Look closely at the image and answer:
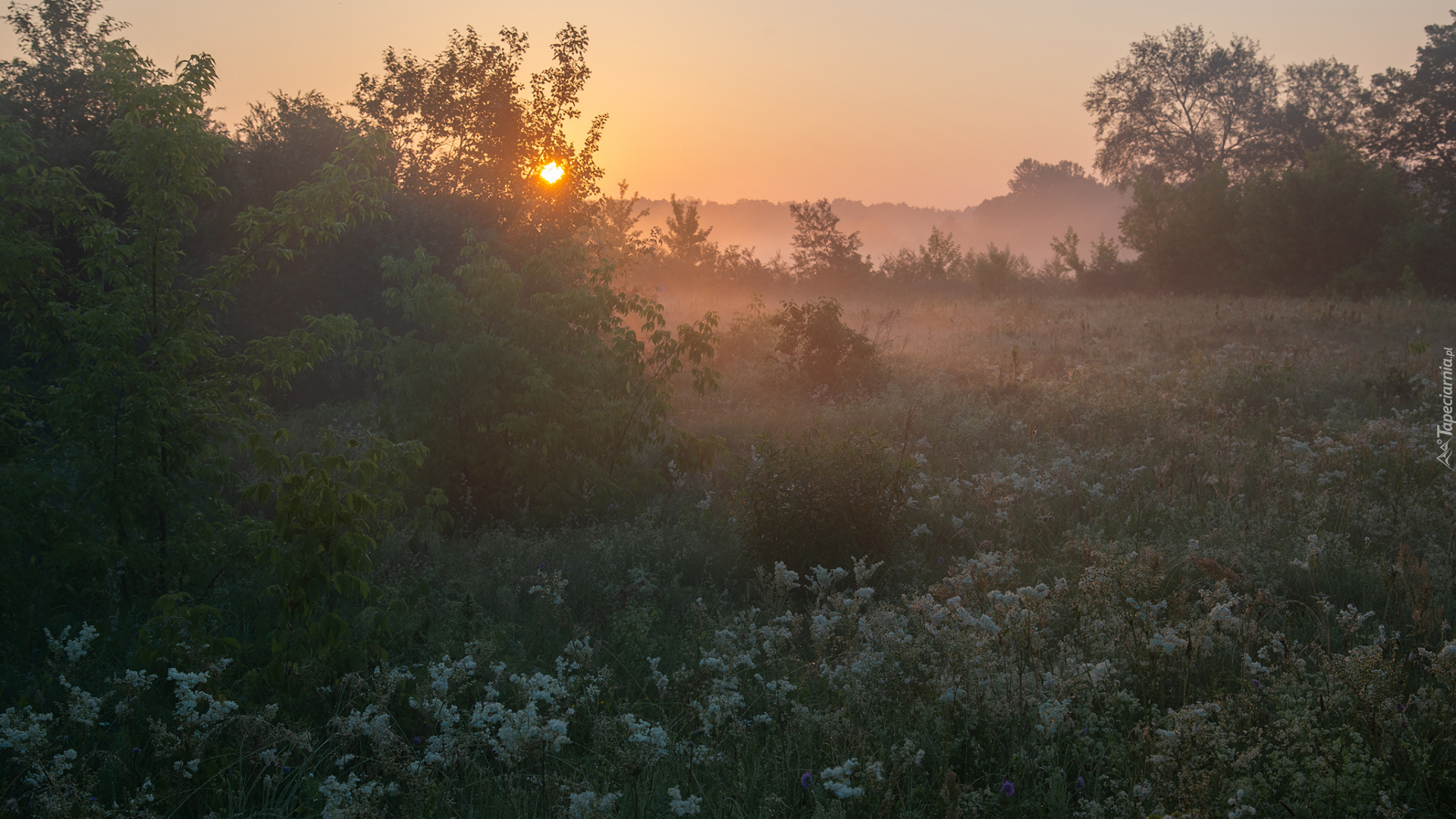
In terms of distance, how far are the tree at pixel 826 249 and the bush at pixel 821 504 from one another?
78.8ft

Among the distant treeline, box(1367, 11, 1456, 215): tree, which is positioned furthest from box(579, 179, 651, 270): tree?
box(1367, 11, 1456, 215): tree

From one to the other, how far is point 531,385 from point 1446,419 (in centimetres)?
942

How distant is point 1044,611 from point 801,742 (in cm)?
139

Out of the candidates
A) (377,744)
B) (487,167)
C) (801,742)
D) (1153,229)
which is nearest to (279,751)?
(377,744)

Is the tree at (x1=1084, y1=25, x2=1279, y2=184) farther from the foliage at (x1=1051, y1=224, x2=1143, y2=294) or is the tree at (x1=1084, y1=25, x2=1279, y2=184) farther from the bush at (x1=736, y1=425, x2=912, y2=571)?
the bush at (x1=736, y1=425, x2=912, y2=571)

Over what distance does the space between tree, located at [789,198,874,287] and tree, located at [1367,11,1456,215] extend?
21.2 meters

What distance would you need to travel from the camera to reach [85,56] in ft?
45.8

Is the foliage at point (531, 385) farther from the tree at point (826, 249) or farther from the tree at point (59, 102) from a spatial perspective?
the tree at point (826, 249)

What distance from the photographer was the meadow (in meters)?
2.66

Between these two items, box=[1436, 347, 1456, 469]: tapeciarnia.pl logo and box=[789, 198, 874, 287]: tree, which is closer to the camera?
box=[1436, 347, 1456, 469]: tapeciarnia.pl logo

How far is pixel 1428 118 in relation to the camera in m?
30.1

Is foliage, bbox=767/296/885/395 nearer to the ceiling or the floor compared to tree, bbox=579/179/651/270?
nearer to the floor

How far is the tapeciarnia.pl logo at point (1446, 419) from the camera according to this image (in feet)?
21.5

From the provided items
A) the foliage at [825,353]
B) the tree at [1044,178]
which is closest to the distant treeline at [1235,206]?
the foliage at [825,353]
